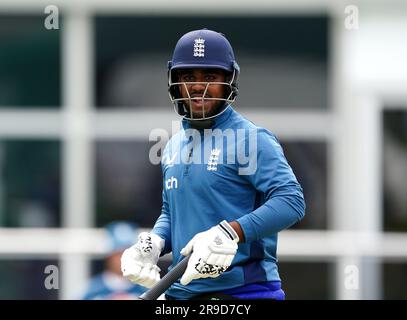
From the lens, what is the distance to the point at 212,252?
18.0ft

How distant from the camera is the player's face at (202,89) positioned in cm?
584

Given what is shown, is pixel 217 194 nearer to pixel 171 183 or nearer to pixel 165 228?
pixel 171 183

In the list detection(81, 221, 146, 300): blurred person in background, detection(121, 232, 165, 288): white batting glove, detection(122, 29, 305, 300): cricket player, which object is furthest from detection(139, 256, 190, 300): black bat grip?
detection(81, 221, 146, 300): blurred person in background

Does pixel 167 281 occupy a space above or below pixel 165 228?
below

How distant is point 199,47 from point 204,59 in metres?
0.06

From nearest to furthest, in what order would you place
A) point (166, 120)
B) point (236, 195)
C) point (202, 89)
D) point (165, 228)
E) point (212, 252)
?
point (212, 252)
point (236, 195)
point (202, 89)
point (165, 228)
point (166, 120)

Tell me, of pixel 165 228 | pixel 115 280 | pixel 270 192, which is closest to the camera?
pixel 270 192

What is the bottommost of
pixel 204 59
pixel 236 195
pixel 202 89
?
pixel 236 195

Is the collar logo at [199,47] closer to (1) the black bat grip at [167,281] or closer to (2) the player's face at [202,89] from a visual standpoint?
(2) the player's face at [202,89]

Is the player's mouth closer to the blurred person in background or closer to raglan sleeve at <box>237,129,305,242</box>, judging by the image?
raglan sleeve at <box>237,129,305,242</box>

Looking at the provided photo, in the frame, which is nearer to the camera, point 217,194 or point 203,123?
point 217,194

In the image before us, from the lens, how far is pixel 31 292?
12375mm

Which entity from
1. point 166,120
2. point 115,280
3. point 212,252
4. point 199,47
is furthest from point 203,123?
point 166,120
